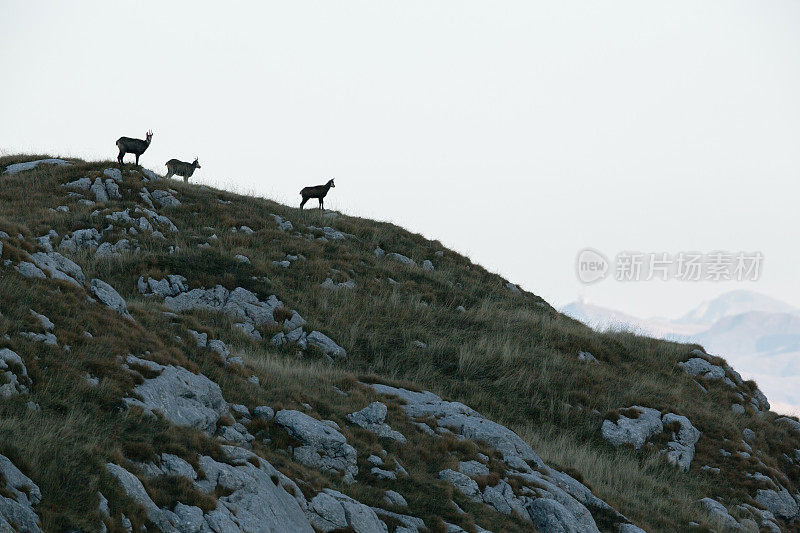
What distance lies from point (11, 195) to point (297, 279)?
13003 millimetres

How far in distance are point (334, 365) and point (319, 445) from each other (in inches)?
299

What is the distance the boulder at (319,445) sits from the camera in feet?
38.2

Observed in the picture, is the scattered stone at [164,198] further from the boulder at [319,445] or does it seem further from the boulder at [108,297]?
the boulder at [319,445]

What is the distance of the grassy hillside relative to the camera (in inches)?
382

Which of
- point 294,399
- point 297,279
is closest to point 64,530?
point 294,399

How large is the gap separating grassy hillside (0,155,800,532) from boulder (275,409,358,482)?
23 cm

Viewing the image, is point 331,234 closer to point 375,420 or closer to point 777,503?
point 375,420

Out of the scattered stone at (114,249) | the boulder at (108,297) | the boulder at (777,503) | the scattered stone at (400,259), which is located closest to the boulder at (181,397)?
the boulder at (108,297)

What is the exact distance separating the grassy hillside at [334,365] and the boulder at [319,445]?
0.74 ft

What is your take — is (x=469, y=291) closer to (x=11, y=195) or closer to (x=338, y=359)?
(x=338, y=359)

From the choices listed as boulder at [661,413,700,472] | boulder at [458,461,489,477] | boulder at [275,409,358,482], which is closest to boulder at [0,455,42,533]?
boulder at [275,409,358,482]

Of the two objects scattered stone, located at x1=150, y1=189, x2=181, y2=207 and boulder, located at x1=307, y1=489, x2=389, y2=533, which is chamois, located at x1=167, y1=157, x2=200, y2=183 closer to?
scattered stone, located at x1=150, y1=189, x2=181, y2=207

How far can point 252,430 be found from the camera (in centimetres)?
1205

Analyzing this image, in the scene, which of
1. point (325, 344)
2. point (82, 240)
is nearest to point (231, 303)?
point (325, 344)
